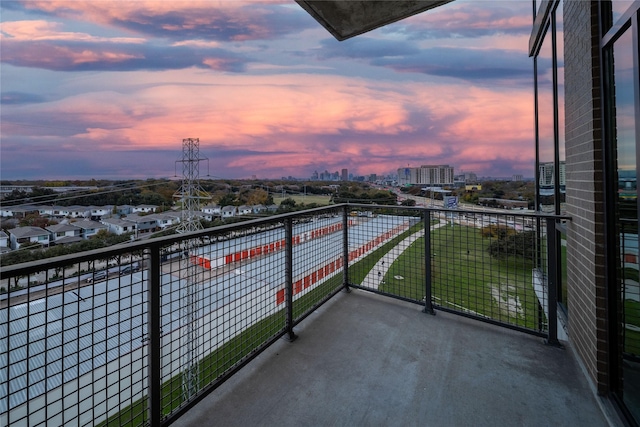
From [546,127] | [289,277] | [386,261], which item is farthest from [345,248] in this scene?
[546,127]

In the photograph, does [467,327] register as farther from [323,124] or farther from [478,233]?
[323,124]

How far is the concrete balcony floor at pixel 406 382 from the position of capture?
1590mm

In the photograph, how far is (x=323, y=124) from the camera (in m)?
13.2

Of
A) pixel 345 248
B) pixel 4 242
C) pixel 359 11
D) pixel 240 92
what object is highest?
pixel 240 92

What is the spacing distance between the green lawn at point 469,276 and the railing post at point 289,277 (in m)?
1.33

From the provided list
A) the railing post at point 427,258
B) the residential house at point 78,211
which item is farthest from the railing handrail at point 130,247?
the residential house at point 78,211

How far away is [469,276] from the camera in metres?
3.04

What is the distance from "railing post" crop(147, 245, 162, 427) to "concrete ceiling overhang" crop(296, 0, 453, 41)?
6.00 ft

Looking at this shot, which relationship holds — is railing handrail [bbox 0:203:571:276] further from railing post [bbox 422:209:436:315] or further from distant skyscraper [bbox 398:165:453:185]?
distant skyscraper [bbox 398:165:453:185]

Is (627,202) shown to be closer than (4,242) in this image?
Yes

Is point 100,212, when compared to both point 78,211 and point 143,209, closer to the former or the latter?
point 78,211

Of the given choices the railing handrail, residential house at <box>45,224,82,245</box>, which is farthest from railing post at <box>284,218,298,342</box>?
residential house at <box>45,224,82,245</box>

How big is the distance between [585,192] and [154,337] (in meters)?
2.69

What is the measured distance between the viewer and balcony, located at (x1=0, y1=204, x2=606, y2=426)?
45.6 inches
